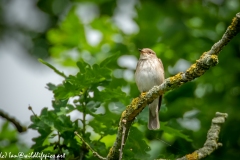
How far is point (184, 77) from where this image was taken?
407cm

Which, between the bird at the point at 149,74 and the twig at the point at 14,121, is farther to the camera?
the bird at the point at 149,74

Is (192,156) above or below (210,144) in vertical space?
below

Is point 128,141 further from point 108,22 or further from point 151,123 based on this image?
point 108,22

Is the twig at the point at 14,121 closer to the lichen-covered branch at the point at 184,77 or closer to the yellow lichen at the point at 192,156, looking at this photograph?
the lichen-covered branch at the point at 184,77

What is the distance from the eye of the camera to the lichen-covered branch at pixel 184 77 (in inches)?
152

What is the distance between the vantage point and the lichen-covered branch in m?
3.85

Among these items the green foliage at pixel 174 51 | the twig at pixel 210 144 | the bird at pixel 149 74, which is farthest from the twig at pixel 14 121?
the twig at pixel 210 144

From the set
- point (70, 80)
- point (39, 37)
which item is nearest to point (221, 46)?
point (70, 80)

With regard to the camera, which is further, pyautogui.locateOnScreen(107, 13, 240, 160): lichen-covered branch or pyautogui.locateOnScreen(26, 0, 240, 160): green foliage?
pyautogui.locateOnScreen(26, 0, 240, 160): green foliage

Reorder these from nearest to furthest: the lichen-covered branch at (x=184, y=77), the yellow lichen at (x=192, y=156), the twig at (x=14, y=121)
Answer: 1. the lichen-covered branch at (x=184, y=77)
2. the yellow lichen at (x=192, y=156)
3. the twig at (x=14, y=121)

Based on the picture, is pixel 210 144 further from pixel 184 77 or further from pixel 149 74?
pixel 149 74

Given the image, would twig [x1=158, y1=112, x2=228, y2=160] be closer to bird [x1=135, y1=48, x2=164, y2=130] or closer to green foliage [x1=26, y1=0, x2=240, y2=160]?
green foliage [x1=26, y1=0, x2=240, y2=160]

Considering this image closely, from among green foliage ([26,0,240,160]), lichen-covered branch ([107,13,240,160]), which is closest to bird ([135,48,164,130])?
green foliage ([26,0,240,160])

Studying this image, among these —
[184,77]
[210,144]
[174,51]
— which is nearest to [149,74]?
[174,51]
